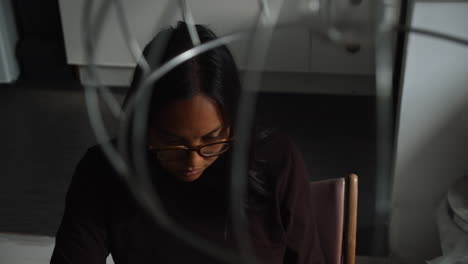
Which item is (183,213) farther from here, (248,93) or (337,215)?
(248,93)

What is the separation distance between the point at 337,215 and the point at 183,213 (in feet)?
0.70

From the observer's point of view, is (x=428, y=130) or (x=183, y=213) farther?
(x=428, y=130)

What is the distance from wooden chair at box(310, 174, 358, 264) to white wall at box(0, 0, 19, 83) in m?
1.70

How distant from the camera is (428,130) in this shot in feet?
4.24

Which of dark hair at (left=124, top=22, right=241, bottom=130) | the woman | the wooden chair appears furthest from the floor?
dark hair at (left=124, top=22, right=241, bottom=130)

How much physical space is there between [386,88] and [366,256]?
1.26 metres

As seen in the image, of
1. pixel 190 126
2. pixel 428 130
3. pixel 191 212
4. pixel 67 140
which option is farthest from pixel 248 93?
pixel 67 140

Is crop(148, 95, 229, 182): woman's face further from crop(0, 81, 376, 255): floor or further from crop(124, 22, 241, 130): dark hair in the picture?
crop(0, 81, 376, 255): floor

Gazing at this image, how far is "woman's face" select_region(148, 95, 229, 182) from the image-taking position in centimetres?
58

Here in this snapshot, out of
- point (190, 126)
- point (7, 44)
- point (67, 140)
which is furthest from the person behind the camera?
point (7, 44)

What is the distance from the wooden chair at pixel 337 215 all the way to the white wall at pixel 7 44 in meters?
1.70

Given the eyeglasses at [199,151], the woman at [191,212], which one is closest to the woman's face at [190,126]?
the eyeglasses at [199,151]

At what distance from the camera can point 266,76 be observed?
220 centimetres

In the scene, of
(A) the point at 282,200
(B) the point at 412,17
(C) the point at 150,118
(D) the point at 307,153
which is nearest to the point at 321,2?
(C) the point at 150,118
